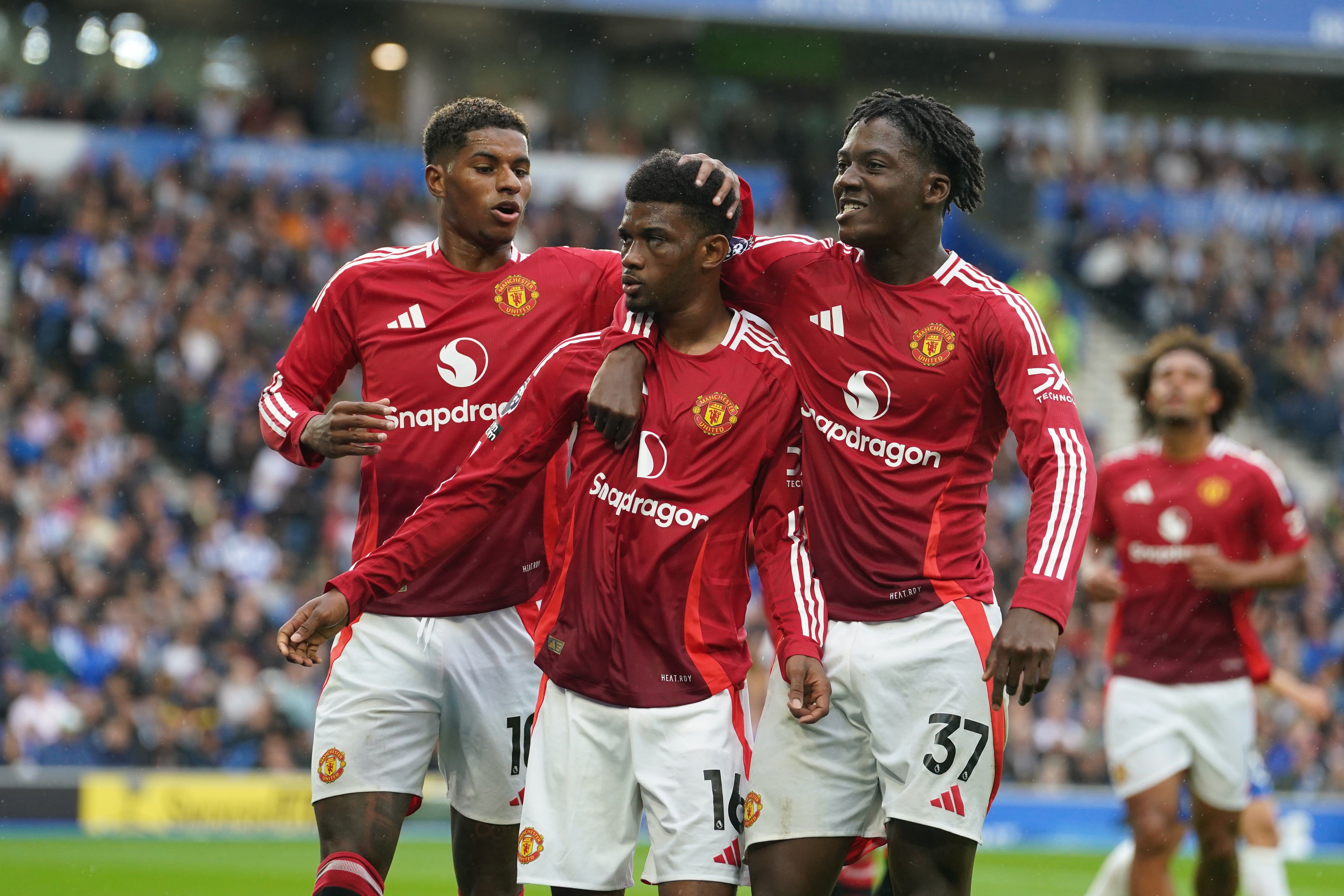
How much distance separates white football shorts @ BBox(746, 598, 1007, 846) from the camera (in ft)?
14.8

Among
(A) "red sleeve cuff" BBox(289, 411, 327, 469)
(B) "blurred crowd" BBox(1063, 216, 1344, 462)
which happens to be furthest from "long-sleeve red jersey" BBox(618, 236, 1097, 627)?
(B) "blurred crowd" BBox(1063, 216, 1344, 462)

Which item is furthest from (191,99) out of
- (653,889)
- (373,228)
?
(653,889)

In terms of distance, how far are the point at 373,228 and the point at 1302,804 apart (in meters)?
12.2

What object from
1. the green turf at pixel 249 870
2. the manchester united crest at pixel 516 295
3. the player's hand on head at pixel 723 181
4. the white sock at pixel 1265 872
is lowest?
the green turf at pixel 249 870

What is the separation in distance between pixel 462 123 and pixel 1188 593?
433cm

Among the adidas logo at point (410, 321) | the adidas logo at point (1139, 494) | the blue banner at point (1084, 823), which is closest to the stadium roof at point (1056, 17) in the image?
the blue banner at point (1084, 823)

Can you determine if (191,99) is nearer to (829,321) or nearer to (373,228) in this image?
(373,228)

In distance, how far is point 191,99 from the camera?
80.0 feet

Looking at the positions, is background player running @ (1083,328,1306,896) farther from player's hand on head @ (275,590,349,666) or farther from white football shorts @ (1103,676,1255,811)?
player's hand on head @ (275,590,349,666)

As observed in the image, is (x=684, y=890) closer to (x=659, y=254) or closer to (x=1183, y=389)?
(x=659, y=254)

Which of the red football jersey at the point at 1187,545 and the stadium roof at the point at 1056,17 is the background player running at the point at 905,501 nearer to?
the red football jersey at the point at 1187,545

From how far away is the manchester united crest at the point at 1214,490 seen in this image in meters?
8.07

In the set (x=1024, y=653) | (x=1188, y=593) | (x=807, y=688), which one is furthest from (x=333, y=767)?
(x=1188, y=593)

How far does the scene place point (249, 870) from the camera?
11.6 metres
